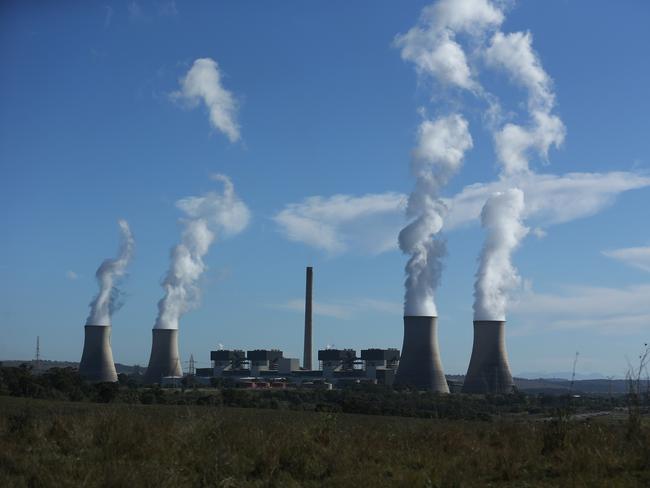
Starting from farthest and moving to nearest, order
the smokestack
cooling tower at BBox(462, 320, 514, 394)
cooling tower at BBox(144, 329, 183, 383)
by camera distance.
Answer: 1. the smokestack
2. cooling tower at BBox(144, 329, 183, 383)
3. cooling tower at BBox(462, 320, 514, 394)

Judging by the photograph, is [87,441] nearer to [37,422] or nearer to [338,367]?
[37,422]

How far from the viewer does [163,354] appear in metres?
64.1

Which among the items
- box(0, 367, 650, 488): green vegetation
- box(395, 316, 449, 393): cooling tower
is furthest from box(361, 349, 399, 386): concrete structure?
box(0, 367, 650, 488): green vegetation

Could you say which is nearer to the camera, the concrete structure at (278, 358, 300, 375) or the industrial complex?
the industrial complex

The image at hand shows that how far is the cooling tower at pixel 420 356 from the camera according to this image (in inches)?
2041

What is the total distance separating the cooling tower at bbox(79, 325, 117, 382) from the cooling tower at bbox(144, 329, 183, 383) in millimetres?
3771

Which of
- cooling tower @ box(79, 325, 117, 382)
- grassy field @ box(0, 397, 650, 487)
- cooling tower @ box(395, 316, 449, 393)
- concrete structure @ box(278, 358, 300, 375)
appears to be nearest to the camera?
grassy field @ box(0, 397, 650, 487)

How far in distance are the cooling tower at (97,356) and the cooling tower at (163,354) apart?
377cm

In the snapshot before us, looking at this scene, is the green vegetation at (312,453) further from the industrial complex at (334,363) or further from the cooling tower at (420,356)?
the cooling tower at (420,356)

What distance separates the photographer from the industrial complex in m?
51.5

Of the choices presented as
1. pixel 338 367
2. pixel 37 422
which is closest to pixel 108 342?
pixel 338 367

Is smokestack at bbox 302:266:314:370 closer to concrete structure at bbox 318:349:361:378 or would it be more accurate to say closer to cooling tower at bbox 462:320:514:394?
concrete structure at bbox 318:349:361:378

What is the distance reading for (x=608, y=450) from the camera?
6.59 meters

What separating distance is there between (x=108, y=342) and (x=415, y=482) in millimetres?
59115
